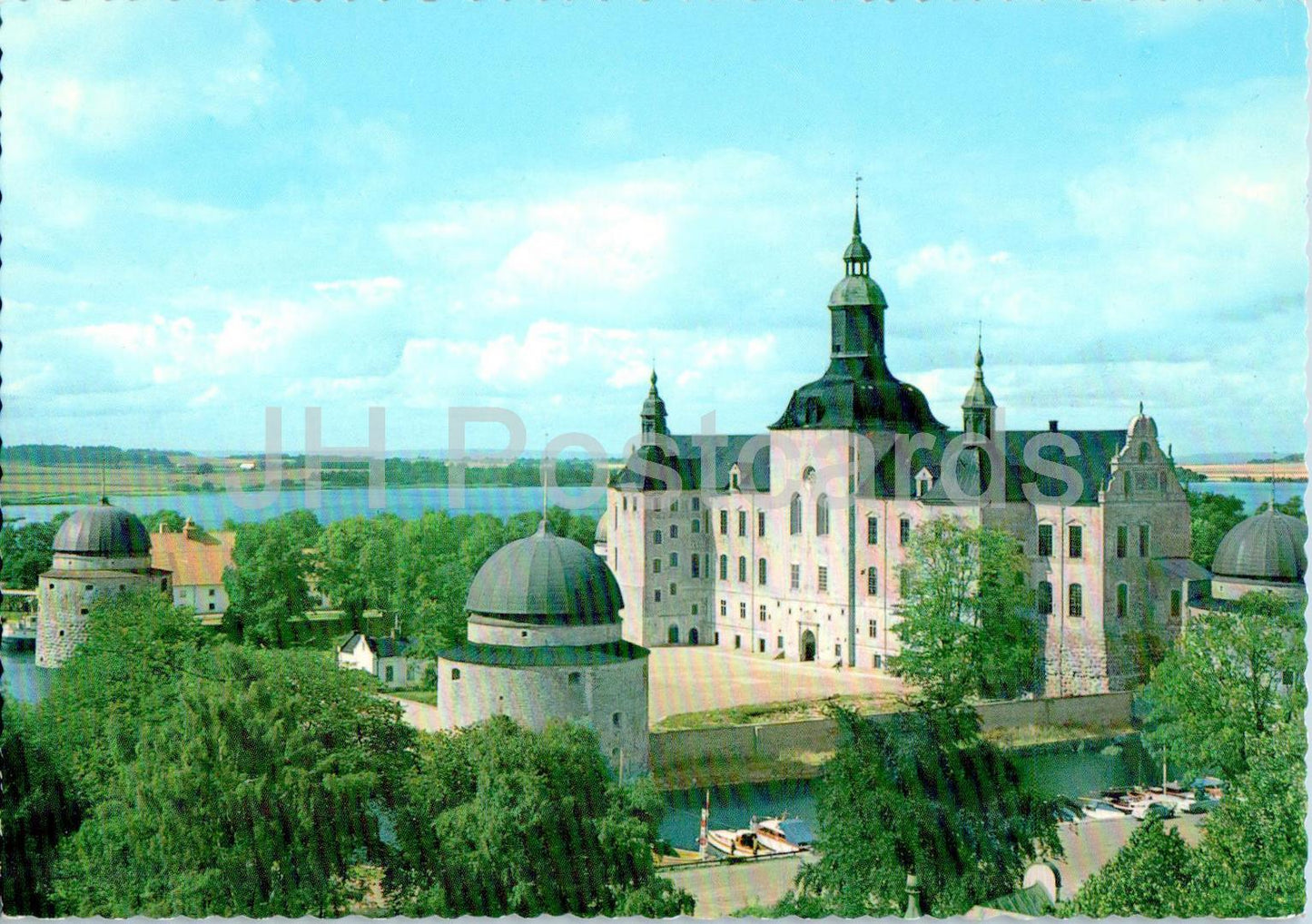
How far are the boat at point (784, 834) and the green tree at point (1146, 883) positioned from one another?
268 inches

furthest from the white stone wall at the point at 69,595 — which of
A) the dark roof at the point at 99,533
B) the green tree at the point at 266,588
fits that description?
the green tree at the point at 266,588

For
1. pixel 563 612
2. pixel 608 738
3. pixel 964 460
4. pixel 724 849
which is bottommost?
pixel 724 849

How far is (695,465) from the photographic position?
43.8 meters

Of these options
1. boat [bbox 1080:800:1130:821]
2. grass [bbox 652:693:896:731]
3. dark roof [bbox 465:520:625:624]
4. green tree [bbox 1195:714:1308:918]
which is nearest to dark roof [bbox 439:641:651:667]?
dark roof [bbox 465:520:625:624]

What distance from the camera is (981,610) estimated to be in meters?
33.6

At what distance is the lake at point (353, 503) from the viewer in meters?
30.9

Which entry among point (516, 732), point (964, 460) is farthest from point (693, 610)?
point (516, 732)

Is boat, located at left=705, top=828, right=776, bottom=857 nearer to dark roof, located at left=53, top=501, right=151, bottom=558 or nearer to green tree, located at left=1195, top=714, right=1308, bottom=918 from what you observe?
green tree, located at left=1195, top=714, right=1308, bottom=918

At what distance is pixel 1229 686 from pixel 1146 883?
27.5 ft

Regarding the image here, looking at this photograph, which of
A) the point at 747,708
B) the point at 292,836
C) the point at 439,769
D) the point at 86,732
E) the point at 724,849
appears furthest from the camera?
the point at 747,708

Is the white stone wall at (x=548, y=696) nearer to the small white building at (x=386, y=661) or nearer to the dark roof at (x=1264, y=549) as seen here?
the small white building at (x=386, y=661)

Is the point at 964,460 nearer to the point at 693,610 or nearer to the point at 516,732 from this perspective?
the point at 693,610

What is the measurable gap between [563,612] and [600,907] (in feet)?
23.4

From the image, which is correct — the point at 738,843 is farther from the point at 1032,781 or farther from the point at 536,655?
the point at 1032,781
